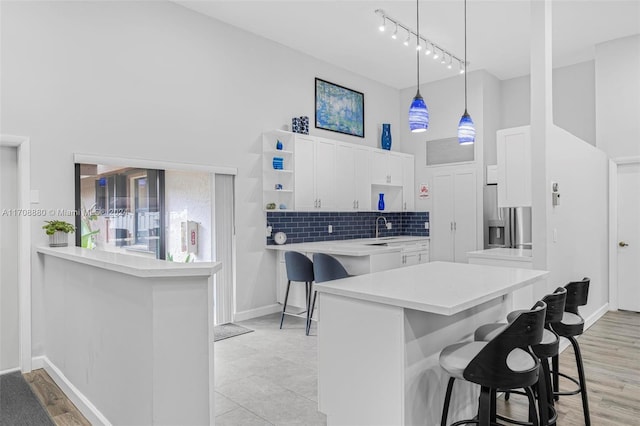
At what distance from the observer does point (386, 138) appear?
Answer: 7086 mm

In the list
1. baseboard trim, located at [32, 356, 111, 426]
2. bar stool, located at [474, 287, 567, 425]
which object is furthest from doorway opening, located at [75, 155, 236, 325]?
bar stool, located at [474, 287, 567, 425]

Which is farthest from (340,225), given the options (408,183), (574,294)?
(574,294)

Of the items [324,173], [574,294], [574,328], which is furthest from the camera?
[324,173]

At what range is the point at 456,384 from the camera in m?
2.56

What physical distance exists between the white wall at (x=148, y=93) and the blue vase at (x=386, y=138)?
1.59 metres

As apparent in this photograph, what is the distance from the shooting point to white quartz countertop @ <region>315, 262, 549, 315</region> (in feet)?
6.52

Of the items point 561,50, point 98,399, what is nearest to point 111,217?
point 98,399

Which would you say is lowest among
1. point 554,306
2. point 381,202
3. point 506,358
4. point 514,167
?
point 506,358

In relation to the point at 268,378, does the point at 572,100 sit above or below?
above

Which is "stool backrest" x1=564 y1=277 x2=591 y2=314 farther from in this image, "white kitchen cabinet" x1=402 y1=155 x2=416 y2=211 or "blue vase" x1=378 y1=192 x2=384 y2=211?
"white kitchen cabinet" x1=402 y1=155 x2=416 y2=211

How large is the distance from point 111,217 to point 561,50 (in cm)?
631

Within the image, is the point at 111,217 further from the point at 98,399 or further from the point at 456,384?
the point at 456,384

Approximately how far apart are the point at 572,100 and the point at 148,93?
6151 mm

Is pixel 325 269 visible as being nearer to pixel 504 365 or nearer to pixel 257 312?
pixel 257 312
